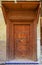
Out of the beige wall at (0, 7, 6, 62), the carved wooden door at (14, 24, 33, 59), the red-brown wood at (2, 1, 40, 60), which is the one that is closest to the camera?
the beige wall at (0, 7, 6, 62)

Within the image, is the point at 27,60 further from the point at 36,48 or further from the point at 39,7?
the point at 39,7

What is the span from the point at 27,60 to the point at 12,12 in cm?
199

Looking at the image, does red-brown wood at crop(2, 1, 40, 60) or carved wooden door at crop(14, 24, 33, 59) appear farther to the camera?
carved wooden door at crop(14, 24, 33, 59)

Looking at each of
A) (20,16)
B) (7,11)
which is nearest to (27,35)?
(20,16)

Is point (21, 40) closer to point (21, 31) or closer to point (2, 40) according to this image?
point (21, 31)

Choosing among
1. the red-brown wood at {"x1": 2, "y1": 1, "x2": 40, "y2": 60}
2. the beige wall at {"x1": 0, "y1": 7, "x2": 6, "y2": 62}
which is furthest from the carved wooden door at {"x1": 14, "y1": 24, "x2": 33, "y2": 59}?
the beige wall at {"x1": 0, "y1": 7, "x2": 6, "y2": 62}

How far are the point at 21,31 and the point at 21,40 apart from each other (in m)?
0.37

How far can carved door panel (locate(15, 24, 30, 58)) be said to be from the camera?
622 centimetres

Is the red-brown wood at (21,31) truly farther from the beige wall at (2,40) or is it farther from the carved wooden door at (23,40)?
the beige wall at (2,40)

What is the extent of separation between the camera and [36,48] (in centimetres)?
596

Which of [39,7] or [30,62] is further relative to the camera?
[30,62]

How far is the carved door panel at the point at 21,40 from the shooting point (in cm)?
622

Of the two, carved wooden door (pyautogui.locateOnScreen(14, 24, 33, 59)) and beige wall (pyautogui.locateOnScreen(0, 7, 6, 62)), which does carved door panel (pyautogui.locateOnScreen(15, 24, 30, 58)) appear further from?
beige wall (pyautogui.locateOnScreen(0, 7, 6, 62))

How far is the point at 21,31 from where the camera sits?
6223 mm
